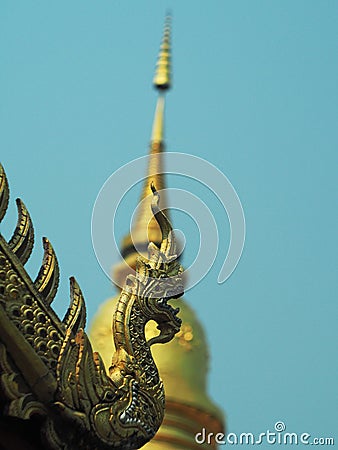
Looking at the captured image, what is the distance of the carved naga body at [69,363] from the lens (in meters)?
3.28

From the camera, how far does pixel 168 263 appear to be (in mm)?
3996

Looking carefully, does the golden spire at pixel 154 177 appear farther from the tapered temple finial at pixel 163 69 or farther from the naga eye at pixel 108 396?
the naga eye at pixel 108 396

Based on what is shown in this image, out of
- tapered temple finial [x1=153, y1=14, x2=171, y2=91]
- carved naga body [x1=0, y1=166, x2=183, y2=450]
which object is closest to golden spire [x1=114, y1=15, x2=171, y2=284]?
tapered temple finial [x1=153, y1=14, x2=171, y2=91]

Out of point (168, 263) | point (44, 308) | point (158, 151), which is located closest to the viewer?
point (44, 308)

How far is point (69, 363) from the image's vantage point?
343 cm

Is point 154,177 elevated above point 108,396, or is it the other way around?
point 154,177

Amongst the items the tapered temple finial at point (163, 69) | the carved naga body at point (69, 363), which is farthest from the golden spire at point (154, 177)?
the carved naga body at point (69, 363)

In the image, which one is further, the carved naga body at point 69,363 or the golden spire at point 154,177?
the golden spire at point 154,177

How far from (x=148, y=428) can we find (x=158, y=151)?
9616 millimetres

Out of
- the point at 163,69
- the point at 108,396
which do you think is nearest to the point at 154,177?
the point at 163,69

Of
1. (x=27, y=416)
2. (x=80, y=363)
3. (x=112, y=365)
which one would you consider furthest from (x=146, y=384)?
(x=27, y=416)

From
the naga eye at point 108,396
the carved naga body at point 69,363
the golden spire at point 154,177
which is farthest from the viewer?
the golden spire at point 154,177

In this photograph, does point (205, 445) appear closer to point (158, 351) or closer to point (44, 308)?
point (158, 351)

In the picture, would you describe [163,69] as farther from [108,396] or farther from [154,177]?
[108,396]
